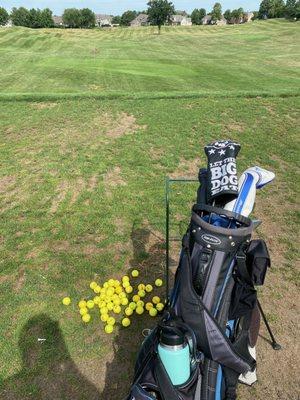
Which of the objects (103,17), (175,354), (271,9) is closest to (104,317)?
(175,354)

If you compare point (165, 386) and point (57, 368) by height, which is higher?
point (165, 386)

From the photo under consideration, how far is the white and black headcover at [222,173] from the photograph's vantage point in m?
3.74

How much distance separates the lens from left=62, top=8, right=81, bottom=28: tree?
376 ft

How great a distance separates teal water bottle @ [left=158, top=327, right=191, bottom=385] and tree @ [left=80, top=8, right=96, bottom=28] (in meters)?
126

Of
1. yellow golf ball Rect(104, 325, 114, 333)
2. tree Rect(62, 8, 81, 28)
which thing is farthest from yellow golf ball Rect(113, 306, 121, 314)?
tree Rect(62, 8, 81, 28)

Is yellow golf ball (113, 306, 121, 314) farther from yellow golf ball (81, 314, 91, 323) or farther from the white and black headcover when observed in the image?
the white and black headcover

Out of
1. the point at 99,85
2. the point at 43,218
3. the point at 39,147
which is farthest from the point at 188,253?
the point at 99,85

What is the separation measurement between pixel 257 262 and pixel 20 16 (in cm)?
12313

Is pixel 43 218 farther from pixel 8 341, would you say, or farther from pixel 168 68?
pixel 168 68

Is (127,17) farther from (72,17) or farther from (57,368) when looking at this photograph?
(57,368)

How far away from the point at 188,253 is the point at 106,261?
13.0ft

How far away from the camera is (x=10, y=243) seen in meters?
8.25

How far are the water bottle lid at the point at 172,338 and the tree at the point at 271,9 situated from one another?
107489 mm

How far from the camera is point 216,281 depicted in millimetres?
3918
